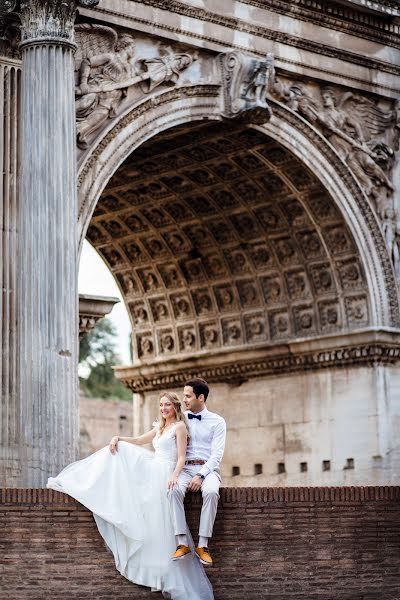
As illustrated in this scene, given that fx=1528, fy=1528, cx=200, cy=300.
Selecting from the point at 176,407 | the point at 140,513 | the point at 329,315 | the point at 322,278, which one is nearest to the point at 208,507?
the point at 140,513

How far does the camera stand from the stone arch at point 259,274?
23578mm

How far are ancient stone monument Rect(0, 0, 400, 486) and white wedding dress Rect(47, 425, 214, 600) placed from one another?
3612 millimetres

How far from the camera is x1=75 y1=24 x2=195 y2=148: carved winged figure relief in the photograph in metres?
23.0

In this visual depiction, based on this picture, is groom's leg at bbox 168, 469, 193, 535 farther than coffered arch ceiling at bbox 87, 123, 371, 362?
No

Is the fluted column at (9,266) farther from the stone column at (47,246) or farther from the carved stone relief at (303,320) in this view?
the carved stone relief at (303,320)

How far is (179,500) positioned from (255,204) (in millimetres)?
12206

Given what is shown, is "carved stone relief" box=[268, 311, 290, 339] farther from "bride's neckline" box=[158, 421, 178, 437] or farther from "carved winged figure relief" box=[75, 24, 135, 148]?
"bride's neckline" box=[158, 421, 178, 437]

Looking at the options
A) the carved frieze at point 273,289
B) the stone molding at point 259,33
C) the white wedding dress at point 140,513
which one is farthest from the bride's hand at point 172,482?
the carved frieze at point 273,289

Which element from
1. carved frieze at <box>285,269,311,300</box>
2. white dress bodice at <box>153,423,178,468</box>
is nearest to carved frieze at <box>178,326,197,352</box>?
carved frieze at <box>285,269,311,300</box>

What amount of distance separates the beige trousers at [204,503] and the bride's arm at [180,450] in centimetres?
9

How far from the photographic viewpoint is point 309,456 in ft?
91.4

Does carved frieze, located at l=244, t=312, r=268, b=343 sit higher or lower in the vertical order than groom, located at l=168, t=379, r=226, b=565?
higher

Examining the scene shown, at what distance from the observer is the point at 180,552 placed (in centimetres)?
1619

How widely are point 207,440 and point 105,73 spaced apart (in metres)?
8.31
